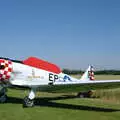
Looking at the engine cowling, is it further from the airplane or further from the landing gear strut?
the landing gear strut

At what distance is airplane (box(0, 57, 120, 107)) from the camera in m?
15.1

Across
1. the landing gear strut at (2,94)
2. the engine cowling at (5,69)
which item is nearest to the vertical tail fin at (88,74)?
the landing gear strut at (2,94)

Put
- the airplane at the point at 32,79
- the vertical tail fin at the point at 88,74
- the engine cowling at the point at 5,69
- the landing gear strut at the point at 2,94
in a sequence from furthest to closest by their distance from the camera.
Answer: the vertical tail fin at the point at 88,74 < the landing gear strut at the point at 2,94 < the engine cowling at the point at 5,69 < the airplane at the point at 32,79

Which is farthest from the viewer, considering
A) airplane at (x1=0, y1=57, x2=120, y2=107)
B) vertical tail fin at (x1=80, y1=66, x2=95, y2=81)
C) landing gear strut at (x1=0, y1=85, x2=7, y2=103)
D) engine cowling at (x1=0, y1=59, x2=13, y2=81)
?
vertical tail fin at (x1=80, y1=66, x2=95, y2=81)

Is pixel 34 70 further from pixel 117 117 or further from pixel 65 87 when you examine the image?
pixel 117 117

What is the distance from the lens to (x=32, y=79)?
1628 centimetres

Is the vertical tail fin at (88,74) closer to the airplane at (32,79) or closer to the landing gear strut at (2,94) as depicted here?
the airplane at (32,79)

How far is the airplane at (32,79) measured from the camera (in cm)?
1511

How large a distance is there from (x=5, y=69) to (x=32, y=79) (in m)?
1.50

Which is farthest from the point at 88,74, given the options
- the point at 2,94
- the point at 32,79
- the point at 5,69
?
the point at 5,69

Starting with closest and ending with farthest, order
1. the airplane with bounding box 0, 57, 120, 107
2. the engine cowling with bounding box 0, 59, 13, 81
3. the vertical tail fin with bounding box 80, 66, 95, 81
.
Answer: the airplane with bounding box 0, 57, 120, 107
the engine cowling with bounding box 0, 59, 13, 81
the vertical tail fin with bounding box 80, 66, 95, 81

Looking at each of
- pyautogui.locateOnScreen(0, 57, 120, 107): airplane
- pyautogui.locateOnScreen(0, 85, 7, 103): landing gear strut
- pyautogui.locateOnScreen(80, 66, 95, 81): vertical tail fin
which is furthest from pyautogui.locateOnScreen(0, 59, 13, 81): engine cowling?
pyautogui.locateOnScreen(80, 66, 95, 81): vertical tail fin

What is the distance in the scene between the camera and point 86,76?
79.4 feet

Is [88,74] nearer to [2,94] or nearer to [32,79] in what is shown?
[32,79]
